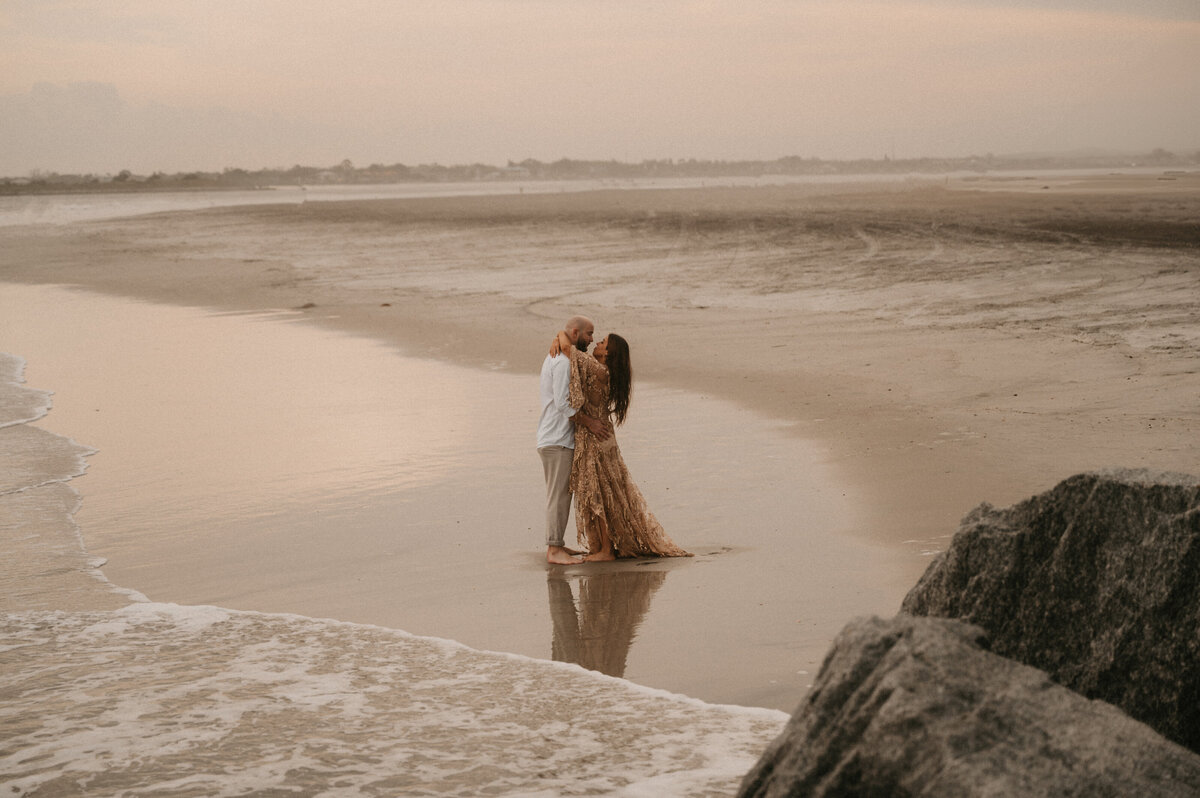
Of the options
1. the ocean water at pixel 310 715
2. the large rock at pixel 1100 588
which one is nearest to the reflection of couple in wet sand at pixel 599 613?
the ocean water at pixel 310 715

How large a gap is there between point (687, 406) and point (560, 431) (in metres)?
4.67

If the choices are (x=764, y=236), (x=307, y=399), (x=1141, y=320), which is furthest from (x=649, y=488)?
(x=764, y=236)

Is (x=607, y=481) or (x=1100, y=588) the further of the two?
(x=607, y=481)

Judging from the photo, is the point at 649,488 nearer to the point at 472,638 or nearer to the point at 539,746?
the point at 472,638

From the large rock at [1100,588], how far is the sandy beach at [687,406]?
5.67 ft

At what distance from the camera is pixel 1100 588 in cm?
351

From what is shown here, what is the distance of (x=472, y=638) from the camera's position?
241 inches

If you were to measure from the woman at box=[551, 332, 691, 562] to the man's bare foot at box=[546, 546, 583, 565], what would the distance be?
0.13 metres

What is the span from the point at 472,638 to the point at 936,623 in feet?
11.4

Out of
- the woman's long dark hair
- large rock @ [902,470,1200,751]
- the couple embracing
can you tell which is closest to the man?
the couple embracing

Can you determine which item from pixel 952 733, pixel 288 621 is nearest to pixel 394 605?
pixel 288 621

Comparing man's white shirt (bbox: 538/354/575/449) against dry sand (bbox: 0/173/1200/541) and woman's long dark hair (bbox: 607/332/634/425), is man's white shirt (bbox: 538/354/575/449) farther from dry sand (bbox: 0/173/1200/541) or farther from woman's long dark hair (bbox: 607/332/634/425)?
dry sand (bbox: 0/173/1200/541)

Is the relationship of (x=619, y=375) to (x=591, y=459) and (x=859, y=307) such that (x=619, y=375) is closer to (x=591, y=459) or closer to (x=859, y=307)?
(x=591, y=459)

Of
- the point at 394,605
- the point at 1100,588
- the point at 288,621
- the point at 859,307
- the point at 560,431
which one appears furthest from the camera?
the point at 859,307
